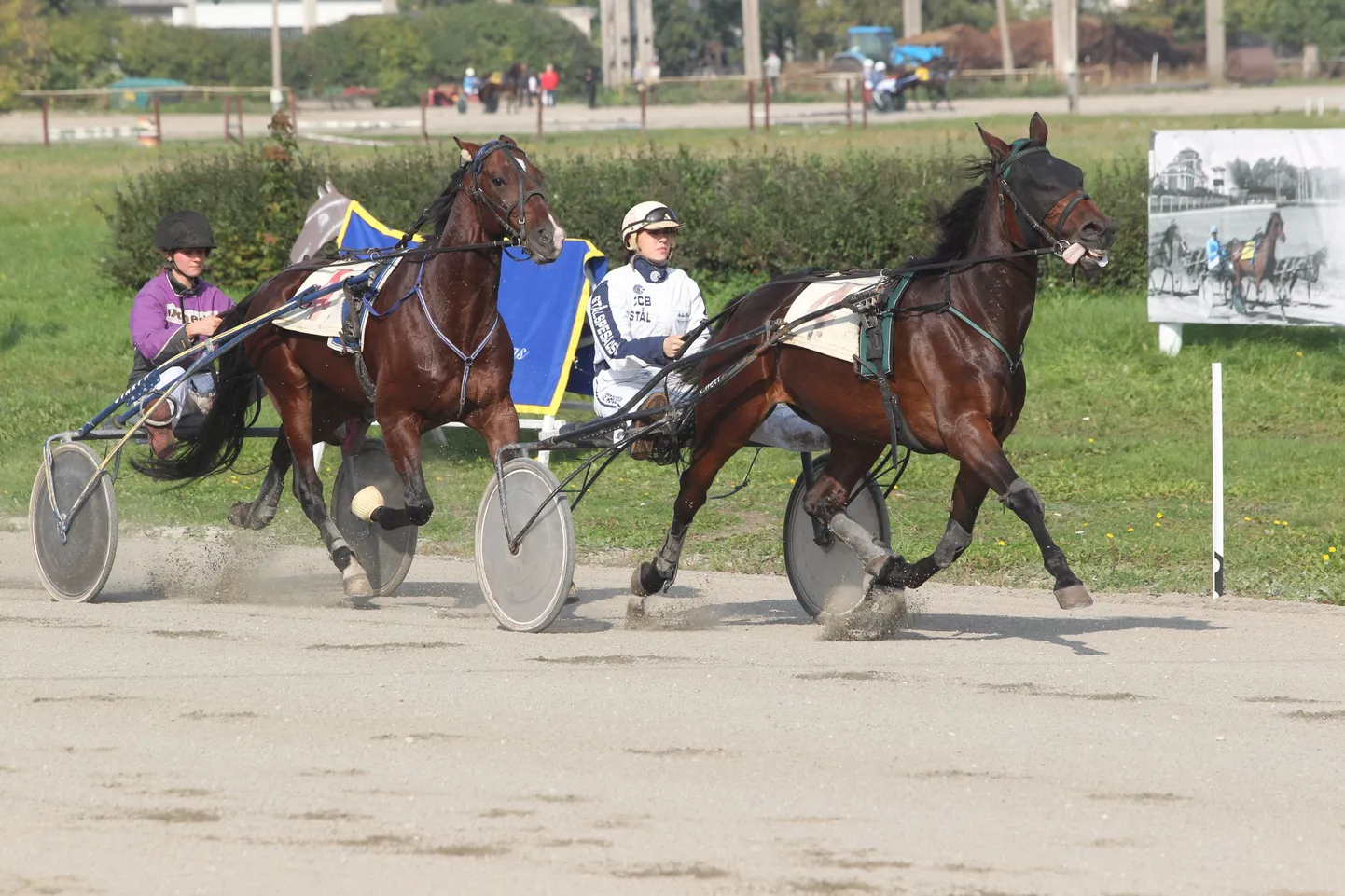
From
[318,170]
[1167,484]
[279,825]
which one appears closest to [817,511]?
[279,825]

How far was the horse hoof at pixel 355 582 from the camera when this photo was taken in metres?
8.27

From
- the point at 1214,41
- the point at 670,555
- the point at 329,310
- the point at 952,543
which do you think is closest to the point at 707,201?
the point at 329,310

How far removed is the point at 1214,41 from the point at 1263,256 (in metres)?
42.1

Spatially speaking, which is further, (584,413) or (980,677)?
(584,413)

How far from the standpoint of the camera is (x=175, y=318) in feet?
30.1

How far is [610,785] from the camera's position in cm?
507

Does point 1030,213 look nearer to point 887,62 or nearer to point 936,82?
point 936,82

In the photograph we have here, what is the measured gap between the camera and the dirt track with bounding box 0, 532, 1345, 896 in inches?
173

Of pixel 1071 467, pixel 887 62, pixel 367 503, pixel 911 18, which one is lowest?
pixel 1071 467

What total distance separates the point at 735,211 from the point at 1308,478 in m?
7.18

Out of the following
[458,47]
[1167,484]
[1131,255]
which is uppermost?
[458,47]

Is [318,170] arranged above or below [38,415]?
above

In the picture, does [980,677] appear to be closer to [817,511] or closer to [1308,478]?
[817,511]

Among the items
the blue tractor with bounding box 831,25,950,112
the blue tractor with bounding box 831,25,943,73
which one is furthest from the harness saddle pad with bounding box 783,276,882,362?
the blue tractor with bounding box 831,25,943,73
